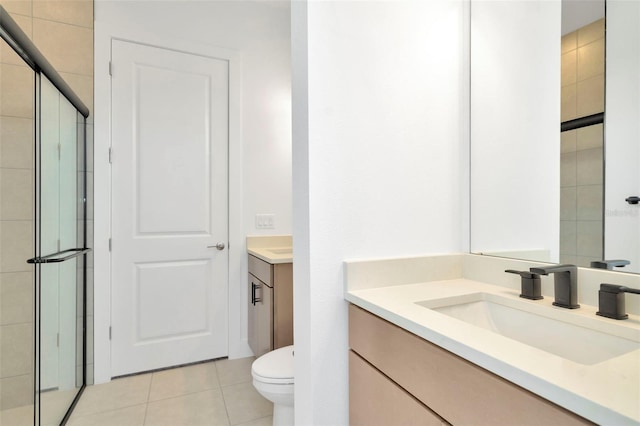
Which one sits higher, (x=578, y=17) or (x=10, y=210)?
(x=578, y=17)

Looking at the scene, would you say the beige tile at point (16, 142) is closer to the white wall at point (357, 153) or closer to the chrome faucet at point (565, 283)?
the white wall at point (357, 153)

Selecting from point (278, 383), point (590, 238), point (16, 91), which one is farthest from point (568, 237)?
point (16, 91)

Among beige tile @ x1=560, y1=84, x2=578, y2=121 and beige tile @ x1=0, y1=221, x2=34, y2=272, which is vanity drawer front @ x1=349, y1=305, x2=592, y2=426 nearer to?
beige tile @ x1=560, y1=84, x2=578, y2=121

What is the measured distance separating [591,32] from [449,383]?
105 cm

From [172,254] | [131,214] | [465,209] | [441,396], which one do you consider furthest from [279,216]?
[441,396]

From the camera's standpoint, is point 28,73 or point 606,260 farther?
point 28,73

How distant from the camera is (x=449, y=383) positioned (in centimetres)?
71

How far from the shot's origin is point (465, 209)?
1.35m

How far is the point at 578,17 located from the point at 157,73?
7.66 feet

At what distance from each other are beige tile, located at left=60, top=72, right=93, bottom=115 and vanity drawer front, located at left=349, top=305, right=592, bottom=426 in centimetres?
217

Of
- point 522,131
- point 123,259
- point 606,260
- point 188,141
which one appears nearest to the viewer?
point 606,260

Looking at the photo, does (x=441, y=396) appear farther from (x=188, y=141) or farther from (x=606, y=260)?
(x=188, y=141)

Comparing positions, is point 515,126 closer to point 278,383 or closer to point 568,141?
point 568,141

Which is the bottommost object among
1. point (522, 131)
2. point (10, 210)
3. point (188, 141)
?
point (10, 210)
